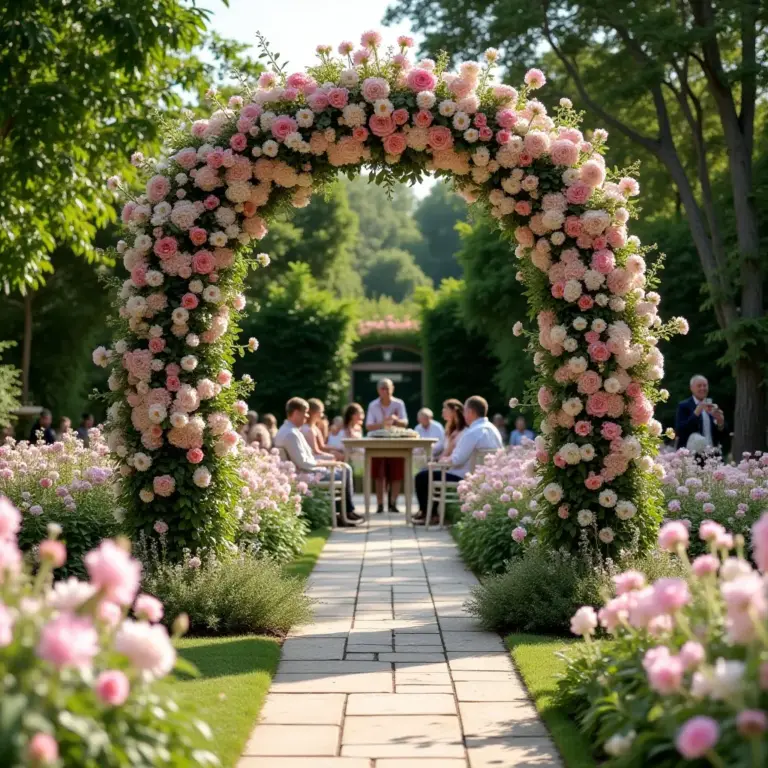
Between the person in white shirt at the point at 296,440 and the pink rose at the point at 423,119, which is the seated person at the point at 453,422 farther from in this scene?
the pink rose at the point at 423,119

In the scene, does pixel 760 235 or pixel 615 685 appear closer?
pixel 615 685

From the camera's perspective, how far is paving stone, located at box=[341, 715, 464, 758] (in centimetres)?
439

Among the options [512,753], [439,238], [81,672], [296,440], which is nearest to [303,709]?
[512,753]

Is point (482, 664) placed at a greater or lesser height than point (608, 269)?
lesser

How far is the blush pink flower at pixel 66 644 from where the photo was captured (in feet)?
7.96

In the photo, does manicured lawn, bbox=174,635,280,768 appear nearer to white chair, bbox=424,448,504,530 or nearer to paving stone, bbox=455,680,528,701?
paving stone, bbox=455,680,528,701

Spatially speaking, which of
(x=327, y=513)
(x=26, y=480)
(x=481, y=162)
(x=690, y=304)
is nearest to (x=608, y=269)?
(x=481, y=162)

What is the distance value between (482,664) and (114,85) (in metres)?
7.85

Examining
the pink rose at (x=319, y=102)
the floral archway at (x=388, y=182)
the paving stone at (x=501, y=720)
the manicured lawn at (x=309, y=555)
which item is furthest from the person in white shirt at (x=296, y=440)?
the paving stone at (x=501, y=720)

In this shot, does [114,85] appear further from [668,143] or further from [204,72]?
[668,143]

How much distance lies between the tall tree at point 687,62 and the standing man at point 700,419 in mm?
3090

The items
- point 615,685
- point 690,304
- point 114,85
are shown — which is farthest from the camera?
point 690,304

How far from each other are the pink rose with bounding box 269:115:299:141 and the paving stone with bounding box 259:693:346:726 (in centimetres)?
370

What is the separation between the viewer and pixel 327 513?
535 inches
